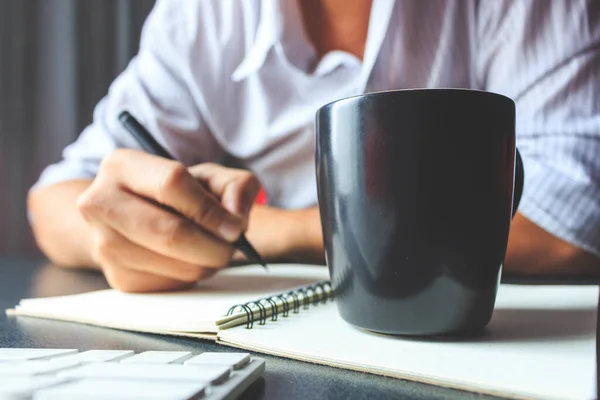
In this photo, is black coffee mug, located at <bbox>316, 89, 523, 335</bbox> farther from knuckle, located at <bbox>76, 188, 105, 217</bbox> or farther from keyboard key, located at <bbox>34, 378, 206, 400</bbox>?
knuckle, located at <bbox>76, 188, 105, 217</bbox>

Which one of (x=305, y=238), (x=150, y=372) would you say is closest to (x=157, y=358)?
(x=150, y=372)

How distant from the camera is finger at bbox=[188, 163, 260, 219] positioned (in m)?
0.38

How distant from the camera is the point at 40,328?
28 centimetres

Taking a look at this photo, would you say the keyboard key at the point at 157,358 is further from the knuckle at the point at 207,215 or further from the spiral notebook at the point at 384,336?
the knuckle at the point at 207,215

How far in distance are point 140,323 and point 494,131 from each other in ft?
0.66

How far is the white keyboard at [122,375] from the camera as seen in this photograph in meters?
0.14

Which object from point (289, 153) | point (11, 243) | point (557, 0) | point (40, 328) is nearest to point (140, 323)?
point (40, 328)

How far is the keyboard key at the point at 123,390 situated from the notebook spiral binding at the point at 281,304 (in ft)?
0.34

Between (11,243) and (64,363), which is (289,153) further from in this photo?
(11,243)

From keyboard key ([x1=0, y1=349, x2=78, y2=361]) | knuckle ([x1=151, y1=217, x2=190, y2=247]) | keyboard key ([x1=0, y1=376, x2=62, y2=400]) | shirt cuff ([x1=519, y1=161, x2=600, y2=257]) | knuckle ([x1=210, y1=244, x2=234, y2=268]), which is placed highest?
keyboard key ([x1=0, y1=376, x2=62, y2=400])

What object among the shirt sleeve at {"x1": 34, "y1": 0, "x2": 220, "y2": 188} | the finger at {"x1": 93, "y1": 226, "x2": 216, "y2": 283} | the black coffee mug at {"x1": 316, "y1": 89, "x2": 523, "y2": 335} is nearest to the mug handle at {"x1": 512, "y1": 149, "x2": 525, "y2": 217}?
the black coffee mug at {"x1": 316, "y1": 89, "x2": 523, "y2": 335}

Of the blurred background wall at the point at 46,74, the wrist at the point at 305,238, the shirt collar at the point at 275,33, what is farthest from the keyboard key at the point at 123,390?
the blurred background wall at the point at 46,74

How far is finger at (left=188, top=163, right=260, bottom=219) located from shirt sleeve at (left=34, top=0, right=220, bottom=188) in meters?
0.34

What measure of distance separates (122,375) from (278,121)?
0.62 meters
